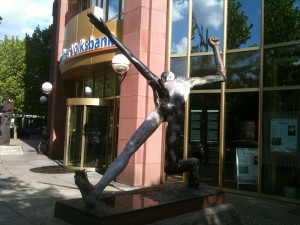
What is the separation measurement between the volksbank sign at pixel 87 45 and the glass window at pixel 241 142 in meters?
4.07

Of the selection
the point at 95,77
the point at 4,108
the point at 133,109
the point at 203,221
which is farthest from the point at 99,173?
the point at 4,108

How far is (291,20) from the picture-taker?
350 inches

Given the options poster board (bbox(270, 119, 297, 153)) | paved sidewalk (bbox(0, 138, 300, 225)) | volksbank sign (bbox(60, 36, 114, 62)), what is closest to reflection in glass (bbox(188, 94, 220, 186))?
paved sidewalk (bbox(0, 138, 300, 225))

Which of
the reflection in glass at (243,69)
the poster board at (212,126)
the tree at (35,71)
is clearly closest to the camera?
the reflection in glass at (243,69)

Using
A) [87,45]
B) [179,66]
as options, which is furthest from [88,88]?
[179,66]

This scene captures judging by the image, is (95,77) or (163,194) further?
(95,77)

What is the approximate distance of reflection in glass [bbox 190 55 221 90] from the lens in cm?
1002

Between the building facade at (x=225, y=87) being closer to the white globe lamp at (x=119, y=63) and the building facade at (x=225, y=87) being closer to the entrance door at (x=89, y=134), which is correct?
the white globe lamp at (x=119, y=63)

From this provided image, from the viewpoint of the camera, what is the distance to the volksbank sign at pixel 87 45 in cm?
1103

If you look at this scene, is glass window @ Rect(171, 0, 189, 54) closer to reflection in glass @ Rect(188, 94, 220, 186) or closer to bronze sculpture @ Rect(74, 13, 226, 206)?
reflection in glass @ Rect(188, 94, 220, 186)

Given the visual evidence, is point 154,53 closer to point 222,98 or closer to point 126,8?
point 126,8

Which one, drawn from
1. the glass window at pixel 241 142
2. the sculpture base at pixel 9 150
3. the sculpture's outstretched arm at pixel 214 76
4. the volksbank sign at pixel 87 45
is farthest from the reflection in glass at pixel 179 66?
the sculpture base at pixel 9 150

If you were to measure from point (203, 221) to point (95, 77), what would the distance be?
1030cm

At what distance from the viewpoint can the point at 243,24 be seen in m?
9.55
